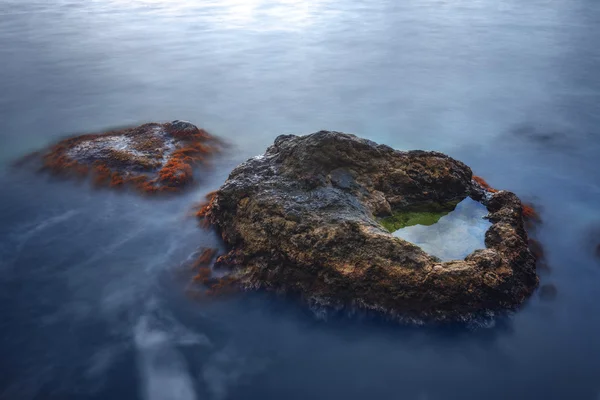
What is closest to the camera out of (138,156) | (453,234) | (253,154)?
(453,234)

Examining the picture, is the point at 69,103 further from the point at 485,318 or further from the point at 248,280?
the point at 485,318

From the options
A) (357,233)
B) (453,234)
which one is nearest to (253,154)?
(357,233)

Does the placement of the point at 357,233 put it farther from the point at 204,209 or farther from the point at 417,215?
the point at 204,209

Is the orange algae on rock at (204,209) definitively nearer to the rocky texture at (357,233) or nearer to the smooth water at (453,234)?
the rocky texture at (357,233)

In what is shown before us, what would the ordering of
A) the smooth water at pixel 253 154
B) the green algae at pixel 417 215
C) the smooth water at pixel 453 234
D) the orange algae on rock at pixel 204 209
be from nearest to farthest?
the smooth water at pixel 253 154, the smooth water at pixel 453 234, the green algae at pixel 417 215, the orange algae on rock at pixel 204 209

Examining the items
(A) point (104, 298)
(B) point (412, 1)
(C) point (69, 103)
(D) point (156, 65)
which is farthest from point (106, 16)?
(A) point (104, 298)

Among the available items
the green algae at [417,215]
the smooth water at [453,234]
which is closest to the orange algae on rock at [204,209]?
the green algae at [417,215]

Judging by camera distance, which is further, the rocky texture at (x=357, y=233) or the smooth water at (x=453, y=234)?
the smooth water at (x=453, y=234)
